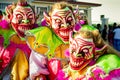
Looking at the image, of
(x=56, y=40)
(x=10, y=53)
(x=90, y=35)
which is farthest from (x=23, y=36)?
(x=90, y=35)

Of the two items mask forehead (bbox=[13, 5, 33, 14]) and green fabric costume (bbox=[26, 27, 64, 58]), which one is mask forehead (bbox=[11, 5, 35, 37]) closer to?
mask forehead (bbox=[13, 5, 33, 14])

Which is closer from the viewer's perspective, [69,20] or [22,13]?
[69,20]

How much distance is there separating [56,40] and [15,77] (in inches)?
25.7

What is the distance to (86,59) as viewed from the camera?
3510 millimetres

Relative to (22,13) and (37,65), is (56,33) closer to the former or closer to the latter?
(37,65)

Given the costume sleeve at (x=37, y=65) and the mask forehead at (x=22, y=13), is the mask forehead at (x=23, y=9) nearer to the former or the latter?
the mask forehead at (x=22, y=13)

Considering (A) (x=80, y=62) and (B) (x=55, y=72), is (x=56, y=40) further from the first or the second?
(A) (x=80, y=62)

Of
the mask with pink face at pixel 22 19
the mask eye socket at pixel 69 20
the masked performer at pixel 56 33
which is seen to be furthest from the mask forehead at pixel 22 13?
the mask eye socket at pixel 69 20

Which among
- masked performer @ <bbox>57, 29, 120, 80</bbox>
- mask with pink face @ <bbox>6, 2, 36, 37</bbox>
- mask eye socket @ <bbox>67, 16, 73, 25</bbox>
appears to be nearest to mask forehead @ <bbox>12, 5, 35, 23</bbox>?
mask with pink face @ <bbox>6, 2, 36, 37</bbox>

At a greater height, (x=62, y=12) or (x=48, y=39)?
(x=62, y=12)

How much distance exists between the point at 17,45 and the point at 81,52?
3.84ft

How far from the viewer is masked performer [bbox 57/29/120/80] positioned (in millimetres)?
3400

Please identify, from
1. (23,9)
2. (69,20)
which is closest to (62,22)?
(69,20)

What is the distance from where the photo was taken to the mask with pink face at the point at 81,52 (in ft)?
11.5
